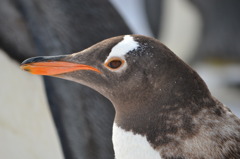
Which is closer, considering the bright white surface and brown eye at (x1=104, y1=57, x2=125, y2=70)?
brown eye at (x1=104, y1=57, x2=125, y2=70)

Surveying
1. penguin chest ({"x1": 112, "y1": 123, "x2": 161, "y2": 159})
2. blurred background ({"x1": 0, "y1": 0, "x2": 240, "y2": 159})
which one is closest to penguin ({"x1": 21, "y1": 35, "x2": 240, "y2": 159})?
penguin chest ({"x1": 112, "y1": 123, "x2": 161, "y2": 159})

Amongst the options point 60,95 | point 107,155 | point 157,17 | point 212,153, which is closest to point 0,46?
point 60,95

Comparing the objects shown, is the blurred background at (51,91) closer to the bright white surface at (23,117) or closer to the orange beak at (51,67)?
the bright white surface at (23,117)

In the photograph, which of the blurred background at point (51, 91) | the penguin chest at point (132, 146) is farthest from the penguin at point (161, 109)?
the blurred background at point (51, 91)

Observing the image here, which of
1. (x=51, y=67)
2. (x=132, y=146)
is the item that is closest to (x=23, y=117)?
(x=51, y=67)

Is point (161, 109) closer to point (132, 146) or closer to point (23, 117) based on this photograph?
point (132, 146)

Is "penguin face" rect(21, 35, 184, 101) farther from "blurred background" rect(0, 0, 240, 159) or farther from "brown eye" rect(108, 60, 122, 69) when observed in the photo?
"blurred background" rect(0, 0, 240, 159)

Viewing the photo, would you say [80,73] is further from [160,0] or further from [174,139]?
[160,0]

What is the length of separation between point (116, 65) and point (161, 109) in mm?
112

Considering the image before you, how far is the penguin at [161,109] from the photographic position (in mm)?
904

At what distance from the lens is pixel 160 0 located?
392cm

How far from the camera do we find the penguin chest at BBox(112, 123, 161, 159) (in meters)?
0.91

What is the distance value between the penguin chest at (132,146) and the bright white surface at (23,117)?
49 cm

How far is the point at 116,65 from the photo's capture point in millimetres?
943
